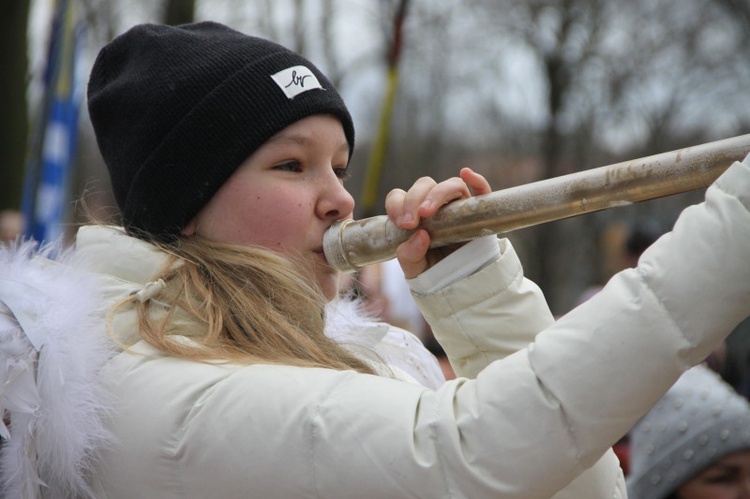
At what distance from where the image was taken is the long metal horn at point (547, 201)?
1.48m

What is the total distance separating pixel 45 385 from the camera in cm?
164

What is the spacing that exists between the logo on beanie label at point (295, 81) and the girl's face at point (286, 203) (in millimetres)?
83

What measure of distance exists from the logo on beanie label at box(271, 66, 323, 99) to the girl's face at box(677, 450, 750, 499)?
1.55 metres

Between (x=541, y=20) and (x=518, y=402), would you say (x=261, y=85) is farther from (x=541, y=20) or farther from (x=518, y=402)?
(x=541, y=20)

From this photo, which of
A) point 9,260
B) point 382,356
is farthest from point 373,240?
point 9,260

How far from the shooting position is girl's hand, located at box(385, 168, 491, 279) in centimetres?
178

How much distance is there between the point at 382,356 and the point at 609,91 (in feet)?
44.7

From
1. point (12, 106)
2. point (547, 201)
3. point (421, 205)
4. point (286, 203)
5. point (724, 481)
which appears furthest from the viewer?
point (12, 106)

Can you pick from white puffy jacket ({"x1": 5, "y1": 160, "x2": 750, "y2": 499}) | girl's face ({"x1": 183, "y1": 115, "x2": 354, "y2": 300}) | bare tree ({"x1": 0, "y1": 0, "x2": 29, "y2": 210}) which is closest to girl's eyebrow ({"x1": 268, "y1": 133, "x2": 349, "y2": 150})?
girl's face ({"x1": 183, "y1": 115, "x2": 354, "y2": 300})

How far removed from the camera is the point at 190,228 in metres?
2.00

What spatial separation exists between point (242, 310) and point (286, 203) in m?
0.25

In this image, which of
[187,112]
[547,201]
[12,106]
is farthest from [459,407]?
[12,106]

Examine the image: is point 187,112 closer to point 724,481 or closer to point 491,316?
point 491,316

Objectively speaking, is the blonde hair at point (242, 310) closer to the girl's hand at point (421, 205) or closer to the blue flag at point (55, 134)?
the girl's hand at point (421, 205)
